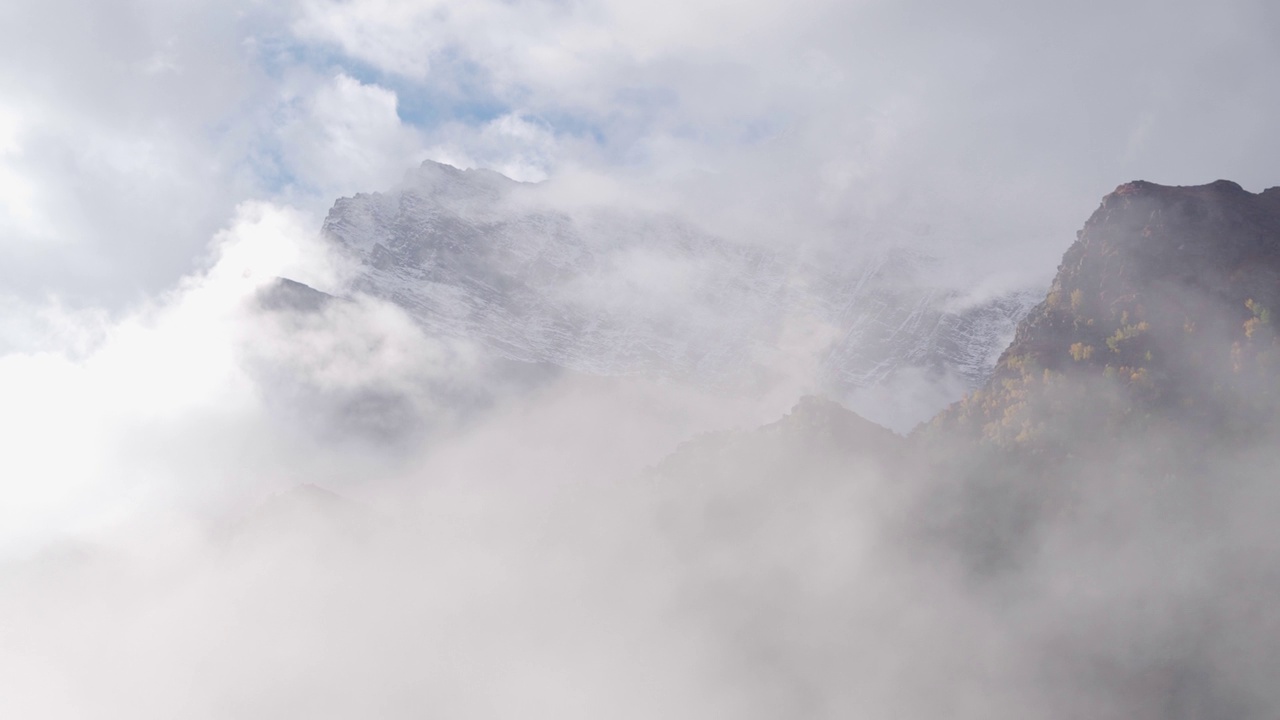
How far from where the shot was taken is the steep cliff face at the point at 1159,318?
5781 centimetres

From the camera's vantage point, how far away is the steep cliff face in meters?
57.8

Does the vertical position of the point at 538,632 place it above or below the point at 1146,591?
above

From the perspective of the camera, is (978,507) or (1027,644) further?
(978,507)

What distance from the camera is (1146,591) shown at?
54.0 meters

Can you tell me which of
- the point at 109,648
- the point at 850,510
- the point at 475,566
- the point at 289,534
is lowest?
the point at 850,510

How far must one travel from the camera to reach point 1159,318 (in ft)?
200

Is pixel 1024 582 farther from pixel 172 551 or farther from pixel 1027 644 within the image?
pixel 172 551

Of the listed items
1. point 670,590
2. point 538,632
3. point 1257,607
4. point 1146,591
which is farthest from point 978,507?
point 538,632

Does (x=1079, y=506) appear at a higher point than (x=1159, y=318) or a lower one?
lower

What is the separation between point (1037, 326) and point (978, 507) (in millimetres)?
13093

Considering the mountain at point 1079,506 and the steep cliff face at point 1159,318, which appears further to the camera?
the steep cliff face at point 1159,318

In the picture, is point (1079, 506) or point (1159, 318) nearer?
point (1079, 506)

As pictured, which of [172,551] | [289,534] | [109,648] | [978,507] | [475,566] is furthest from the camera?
[172,551]

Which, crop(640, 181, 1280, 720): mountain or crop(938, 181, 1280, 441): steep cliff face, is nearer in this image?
crop(640, 181, 1280, 720): mountain
